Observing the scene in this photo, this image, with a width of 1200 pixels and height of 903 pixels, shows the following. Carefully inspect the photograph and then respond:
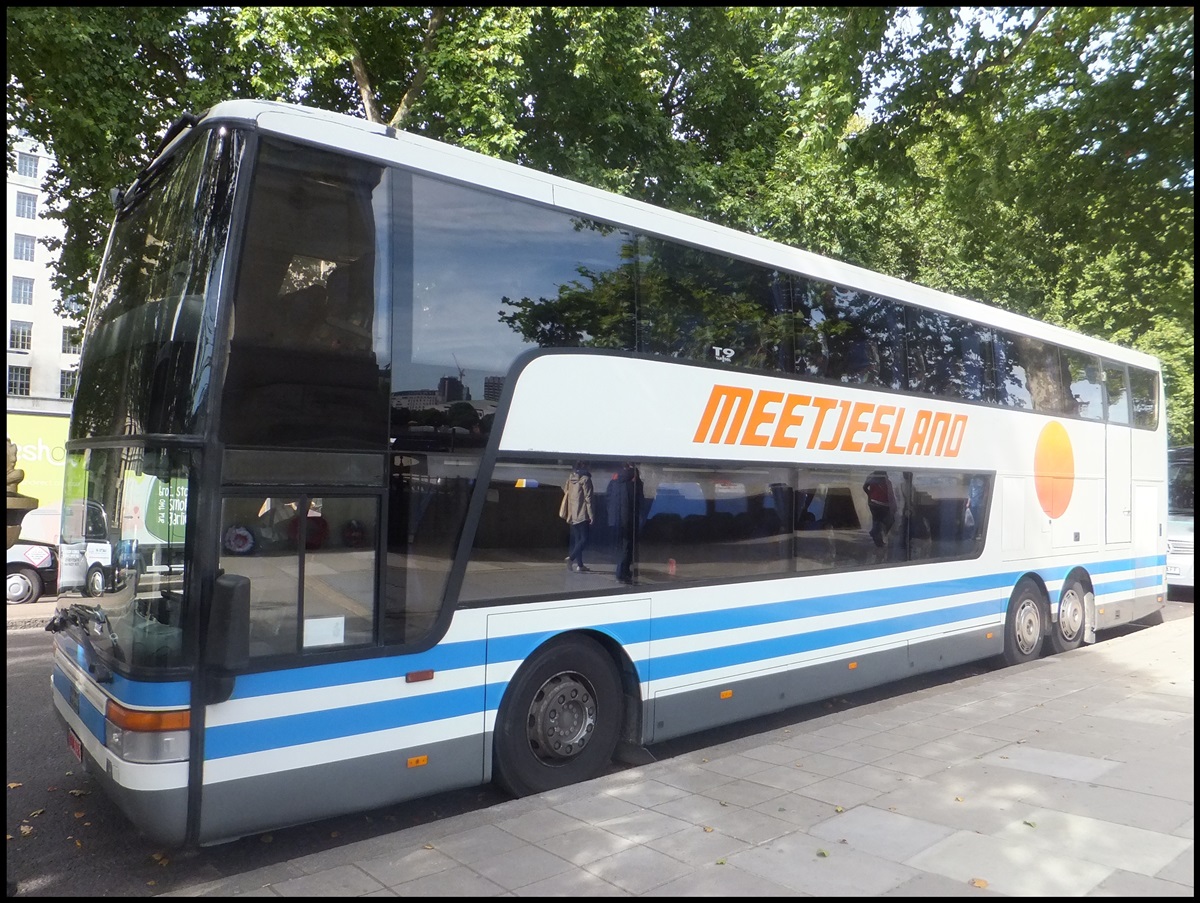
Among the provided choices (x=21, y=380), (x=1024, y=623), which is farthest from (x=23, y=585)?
(x=21, y=380)

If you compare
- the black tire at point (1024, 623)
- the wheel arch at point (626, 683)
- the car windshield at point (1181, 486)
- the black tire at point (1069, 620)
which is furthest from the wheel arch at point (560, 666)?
the car windshield at point (1181, 486)

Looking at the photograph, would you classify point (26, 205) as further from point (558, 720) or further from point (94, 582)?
point (558, 720)

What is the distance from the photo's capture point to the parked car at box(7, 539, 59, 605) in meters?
15.6

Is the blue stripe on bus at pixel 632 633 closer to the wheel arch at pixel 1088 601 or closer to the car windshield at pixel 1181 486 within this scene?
the wheel arch at pixel 1088 601

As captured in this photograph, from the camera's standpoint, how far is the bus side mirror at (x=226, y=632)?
457 cm

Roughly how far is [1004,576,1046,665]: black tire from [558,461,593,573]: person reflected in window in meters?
6.62

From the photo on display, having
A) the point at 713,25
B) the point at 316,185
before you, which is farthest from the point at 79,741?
the point at 713,25

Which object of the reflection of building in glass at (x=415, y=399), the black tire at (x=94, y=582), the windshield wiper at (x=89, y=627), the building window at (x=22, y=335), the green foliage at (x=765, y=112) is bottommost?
the windshield wiper at (x=89, y=627)

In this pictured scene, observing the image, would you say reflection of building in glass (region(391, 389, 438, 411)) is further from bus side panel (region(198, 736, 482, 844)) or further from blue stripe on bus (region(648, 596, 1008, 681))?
blue stripe on bus (region(648, 596, 1008, 681))

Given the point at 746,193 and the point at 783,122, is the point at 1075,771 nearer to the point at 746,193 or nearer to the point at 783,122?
the point at 746,193

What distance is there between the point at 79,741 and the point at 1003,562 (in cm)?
929

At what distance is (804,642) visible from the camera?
817cm

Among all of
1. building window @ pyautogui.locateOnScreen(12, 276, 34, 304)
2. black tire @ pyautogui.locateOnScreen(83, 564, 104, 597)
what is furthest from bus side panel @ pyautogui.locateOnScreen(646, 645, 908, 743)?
building window @ pyautogui.locateOnScreen(12, 276, 34, 304)

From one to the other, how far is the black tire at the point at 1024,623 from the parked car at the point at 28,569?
1429 cm
